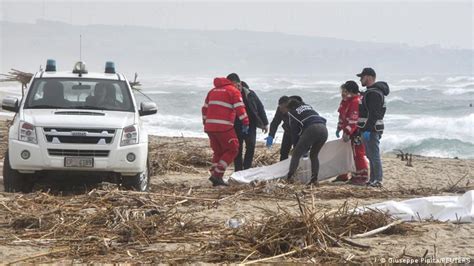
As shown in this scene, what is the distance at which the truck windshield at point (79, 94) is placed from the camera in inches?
392

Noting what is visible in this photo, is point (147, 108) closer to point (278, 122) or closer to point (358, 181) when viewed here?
point (278, 122)

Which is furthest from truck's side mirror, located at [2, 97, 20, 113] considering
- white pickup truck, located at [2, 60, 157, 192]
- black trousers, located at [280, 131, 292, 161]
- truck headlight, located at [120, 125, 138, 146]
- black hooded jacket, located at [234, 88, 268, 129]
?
black trousers, located at [280, 131, 292, 161]

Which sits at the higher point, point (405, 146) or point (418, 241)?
point (418, 241)

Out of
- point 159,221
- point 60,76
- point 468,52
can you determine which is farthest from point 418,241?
point 468,52

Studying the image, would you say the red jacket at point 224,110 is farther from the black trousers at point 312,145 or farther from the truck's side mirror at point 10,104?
the truck's side mirror at point 10,104

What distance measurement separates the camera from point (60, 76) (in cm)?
1043

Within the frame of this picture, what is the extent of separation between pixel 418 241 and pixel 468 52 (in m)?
129

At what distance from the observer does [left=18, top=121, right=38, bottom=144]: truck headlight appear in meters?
9.10

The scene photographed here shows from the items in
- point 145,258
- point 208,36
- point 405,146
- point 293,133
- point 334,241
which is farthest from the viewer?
point 208,36

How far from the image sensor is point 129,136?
Answer: 9367 millimetres

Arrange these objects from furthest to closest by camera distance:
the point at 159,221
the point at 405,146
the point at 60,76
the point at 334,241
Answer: the point at 405,146 → the point at 60,76 → the point at 159,221 → the point at 334,241

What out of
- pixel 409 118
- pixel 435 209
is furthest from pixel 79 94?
pixel 409 118

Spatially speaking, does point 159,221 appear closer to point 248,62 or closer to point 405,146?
point 405,146

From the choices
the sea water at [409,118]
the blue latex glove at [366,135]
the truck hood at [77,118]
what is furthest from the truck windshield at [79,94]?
the sea water at [409,118]
